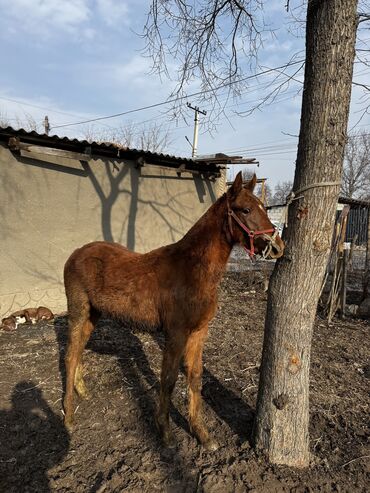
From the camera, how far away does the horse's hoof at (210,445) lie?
292 centimetres

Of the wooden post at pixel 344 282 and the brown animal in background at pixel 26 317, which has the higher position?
the wooden post at pixel 344 282

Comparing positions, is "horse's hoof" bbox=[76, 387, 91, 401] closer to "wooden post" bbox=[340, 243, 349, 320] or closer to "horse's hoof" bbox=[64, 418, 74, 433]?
"horse's hoof" bbox=[64, 418, 74, 433]

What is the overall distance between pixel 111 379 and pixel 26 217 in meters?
4.03

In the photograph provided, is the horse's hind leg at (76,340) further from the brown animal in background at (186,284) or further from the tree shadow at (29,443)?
Answer: the tree shadow at (29,443)

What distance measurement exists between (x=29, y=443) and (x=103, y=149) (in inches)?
236

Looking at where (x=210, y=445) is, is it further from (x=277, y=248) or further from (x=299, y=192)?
(x=299, y=192)

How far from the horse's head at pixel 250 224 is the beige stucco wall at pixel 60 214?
5.22 metres

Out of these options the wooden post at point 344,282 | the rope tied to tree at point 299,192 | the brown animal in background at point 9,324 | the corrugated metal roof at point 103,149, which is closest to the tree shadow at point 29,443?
the brown animal in background at point 9,324

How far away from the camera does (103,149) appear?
7590 mm

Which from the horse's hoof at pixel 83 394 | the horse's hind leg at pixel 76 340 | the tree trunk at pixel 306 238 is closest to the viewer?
the tree trunk at pixel 306 238

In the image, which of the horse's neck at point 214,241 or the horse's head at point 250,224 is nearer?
the horse's head at point 250,224

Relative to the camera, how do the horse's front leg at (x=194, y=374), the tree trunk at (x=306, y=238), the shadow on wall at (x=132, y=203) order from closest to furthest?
the tree trunk at (x=306, y=238)
the horse's front leg at (x=194, y=374)
the shadow on wall at (x=132, y=203)

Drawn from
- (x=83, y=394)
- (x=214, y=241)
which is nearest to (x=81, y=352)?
(x=83, y=394)

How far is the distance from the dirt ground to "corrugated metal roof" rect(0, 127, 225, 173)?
12.2 feet
